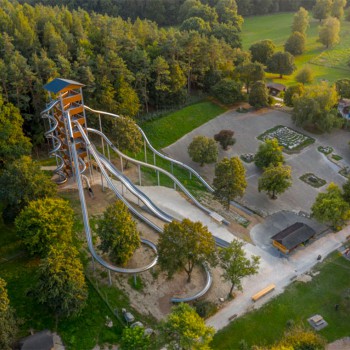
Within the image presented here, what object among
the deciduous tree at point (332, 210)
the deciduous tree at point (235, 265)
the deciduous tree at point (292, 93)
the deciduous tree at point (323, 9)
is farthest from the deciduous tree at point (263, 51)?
the deciduous tree at point (235, 265)

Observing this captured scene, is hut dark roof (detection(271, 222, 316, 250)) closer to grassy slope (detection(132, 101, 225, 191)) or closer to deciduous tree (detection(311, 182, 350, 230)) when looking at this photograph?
deciduous tree (detection(311, 182, 350, 230))

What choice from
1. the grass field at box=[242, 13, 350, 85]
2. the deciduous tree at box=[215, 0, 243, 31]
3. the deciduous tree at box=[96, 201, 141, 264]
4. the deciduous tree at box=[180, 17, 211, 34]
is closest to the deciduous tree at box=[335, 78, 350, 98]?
the grass field at box=[242, 13, 350, 85]

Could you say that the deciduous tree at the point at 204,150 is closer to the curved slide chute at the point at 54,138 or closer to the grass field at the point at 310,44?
the curved slide chute at the point at 54,138

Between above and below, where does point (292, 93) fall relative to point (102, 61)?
below

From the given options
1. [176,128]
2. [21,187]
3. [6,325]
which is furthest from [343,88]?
[6,325]

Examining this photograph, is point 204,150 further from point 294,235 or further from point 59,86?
point 59,86

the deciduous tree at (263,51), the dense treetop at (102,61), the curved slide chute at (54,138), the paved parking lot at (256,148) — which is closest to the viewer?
the curved slide chute at (54,138)
